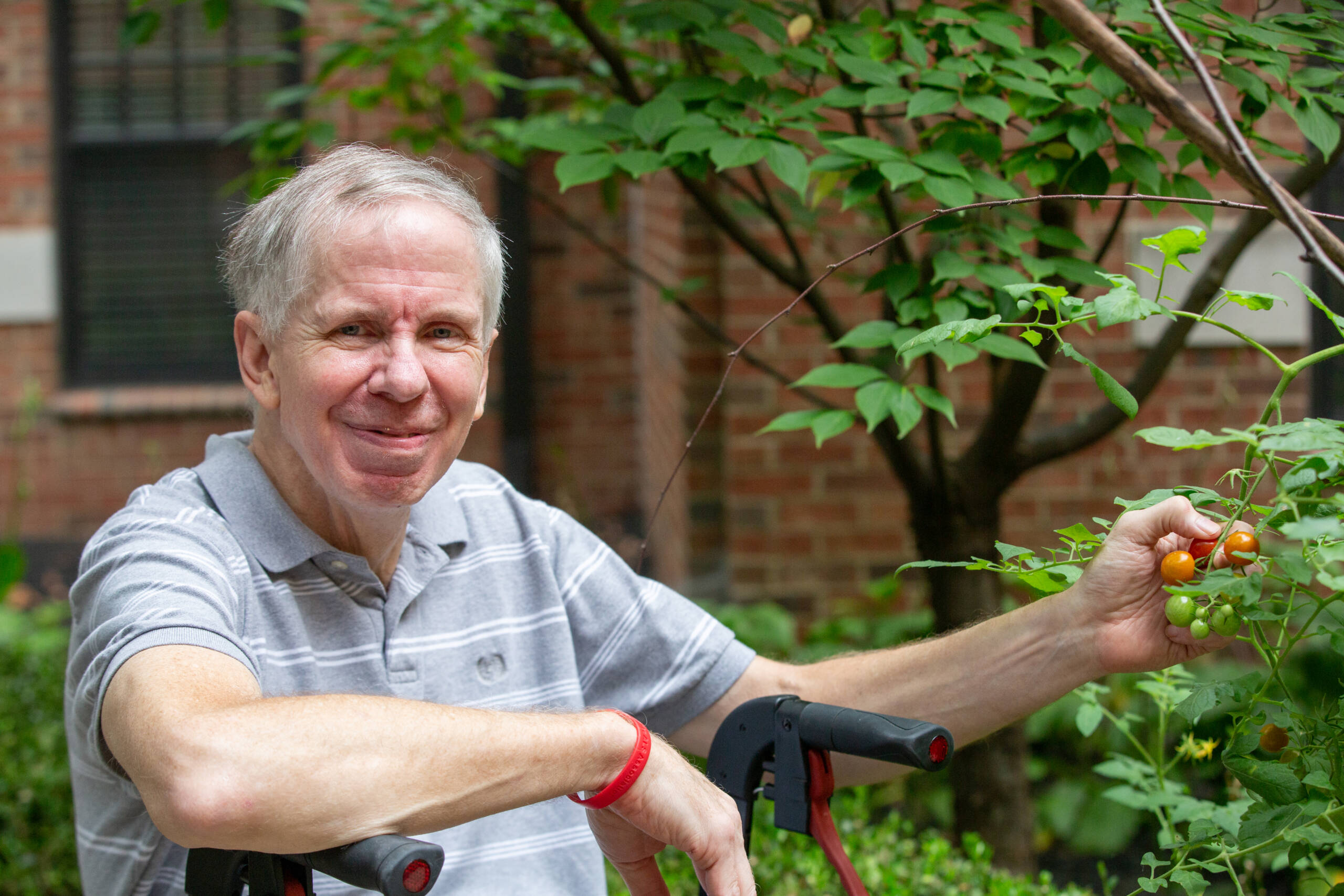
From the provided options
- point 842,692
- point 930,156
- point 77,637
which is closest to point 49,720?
point 77,637

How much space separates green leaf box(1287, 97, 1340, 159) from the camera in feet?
4.98

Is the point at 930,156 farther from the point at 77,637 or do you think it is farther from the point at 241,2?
the point at 241,2

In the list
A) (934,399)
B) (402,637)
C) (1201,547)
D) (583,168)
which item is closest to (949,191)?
(934,399)

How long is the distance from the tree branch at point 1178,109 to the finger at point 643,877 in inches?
36.4

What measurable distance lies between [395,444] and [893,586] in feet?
7.77

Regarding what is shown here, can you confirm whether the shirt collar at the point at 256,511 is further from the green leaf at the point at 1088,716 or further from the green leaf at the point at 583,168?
the green leaf at the point at 1088,716

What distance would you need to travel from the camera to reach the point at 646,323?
5062 mm

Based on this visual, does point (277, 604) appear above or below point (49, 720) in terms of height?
above

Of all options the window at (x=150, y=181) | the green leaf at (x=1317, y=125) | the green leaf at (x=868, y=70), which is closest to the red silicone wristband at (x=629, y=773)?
the green leaf at (x=868, y=70)

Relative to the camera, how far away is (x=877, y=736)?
3.81 ft

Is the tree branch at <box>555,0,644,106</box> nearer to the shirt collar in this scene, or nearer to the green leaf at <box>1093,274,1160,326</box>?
the shirt collar

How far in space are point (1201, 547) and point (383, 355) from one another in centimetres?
93

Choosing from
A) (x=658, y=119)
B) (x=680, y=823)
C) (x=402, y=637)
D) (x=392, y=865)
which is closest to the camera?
(x=392, y=865)

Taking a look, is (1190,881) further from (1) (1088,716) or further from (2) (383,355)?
(2) (383,355)
